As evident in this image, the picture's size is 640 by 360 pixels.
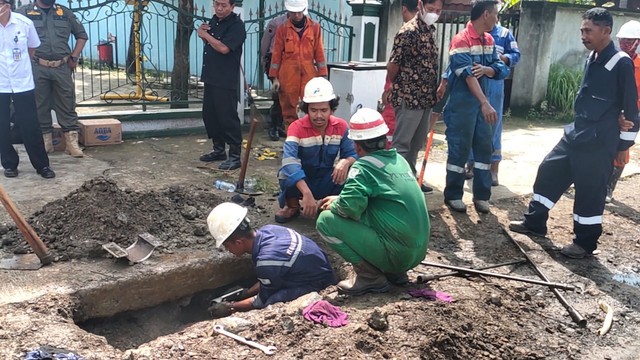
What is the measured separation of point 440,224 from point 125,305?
2.83m

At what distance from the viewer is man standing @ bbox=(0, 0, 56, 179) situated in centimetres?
568

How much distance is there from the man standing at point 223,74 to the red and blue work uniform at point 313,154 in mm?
1881

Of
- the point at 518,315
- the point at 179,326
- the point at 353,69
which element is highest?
the point at 353,69

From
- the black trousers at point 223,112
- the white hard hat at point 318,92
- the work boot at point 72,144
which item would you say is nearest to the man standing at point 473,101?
the white hard hat at point 318,92

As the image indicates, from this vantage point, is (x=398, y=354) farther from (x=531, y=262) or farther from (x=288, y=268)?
(x=531, y=262)

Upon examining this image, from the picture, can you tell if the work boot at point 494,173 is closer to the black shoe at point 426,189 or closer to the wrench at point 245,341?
the black shoe at point 426,189

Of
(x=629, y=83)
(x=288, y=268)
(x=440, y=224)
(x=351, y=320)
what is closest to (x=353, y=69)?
(x=440, y=224)

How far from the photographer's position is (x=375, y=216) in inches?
149

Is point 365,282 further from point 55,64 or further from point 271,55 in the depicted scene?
point 55,64

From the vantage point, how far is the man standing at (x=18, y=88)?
5.68 metres

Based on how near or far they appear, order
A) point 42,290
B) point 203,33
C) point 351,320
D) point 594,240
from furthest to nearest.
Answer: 1. point 203,33
2. point 594,240
3. point 42,290
4. point 351,320

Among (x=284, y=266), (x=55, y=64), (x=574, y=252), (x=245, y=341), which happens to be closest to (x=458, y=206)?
(x=574, y=252)

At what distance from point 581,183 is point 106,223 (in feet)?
12.4

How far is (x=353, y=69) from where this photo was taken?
799cm
